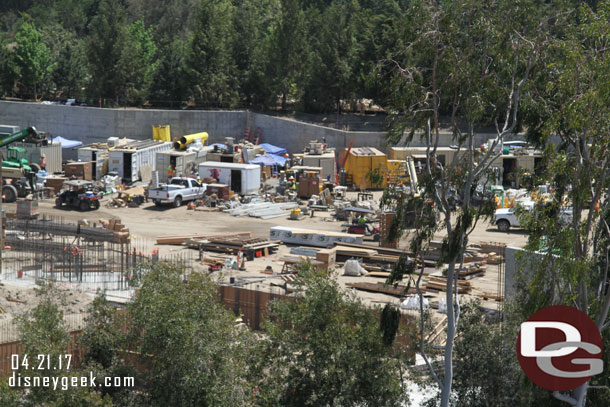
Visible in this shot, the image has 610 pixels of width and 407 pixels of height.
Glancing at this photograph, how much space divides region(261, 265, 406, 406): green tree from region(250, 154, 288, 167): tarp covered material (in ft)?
120

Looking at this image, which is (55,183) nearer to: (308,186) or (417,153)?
(308,186)

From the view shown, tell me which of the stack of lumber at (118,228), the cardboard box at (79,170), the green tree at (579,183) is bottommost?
the stack of lumber at (118,228)

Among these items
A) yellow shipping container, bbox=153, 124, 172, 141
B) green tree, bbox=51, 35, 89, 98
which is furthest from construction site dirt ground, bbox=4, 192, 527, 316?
green tree, bbox=51, 35, 89, 98

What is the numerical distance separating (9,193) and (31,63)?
2219cm

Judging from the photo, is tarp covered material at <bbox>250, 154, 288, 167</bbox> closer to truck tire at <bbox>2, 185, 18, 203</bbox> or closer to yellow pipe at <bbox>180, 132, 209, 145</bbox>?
yellow pipe at <bbox>180, 132, 209, 145</bbox>

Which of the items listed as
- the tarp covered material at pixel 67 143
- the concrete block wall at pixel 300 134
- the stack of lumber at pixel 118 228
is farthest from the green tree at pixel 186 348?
the tarp covered material at pixel 67 143

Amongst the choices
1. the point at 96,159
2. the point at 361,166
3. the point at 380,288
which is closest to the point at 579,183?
the point at 380,288

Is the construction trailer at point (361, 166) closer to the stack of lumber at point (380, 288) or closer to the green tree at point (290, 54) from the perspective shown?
the green tree at point (290, 54)

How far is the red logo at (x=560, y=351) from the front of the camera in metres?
15.9

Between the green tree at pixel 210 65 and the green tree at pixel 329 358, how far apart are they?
4741cm

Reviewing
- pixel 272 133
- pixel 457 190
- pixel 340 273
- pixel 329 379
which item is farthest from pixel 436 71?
pixel 272 133

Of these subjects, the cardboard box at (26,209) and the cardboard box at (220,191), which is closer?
the cardboard box at (26,209)

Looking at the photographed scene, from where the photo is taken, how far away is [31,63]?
68.1 m

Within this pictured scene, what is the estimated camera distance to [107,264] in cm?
3438
